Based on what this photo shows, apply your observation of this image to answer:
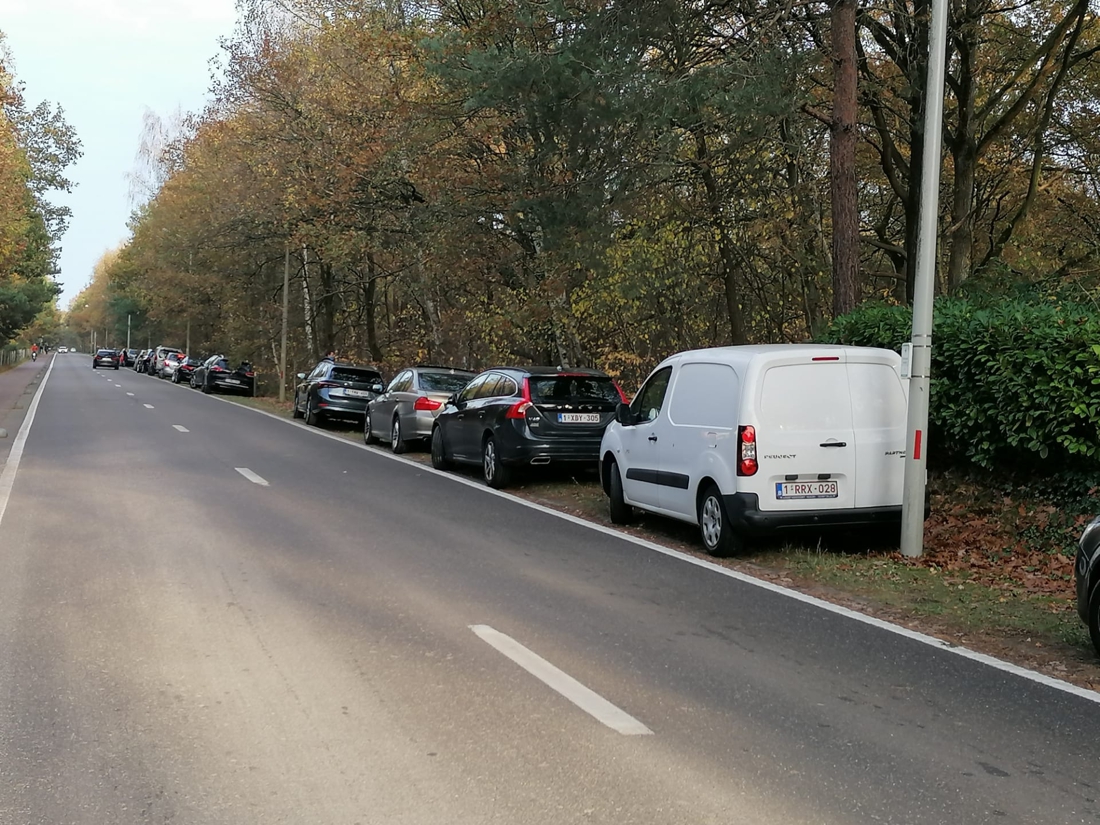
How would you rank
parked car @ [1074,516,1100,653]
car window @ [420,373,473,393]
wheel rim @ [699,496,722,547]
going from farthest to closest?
car window @ [420,373,473,393], wheel rim @ [699,496,722,547], parked car @ [1074,516,1100,653]

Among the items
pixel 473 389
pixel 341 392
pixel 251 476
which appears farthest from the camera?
pixel 341 392

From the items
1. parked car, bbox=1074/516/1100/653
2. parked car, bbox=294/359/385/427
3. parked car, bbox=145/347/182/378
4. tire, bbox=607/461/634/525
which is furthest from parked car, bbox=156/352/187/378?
parked car, bbox=1074/516/1100/653

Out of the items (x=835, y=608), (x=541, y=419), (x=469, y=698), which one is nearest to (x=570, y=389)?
(x=541, y=419)

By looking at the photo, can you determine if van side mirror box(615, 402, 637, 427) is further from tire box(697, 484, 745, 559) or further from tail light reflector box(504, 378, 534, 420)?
tail light reflector box(504, 378, 534, 420)

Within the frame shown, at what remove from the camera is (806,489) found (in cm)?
952

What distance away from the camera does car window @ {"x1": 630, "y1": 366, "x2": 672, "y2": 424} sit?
11172 millimetres

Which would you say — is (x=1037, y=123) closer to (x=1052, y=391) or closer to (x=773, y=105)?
(x=773, y=105)

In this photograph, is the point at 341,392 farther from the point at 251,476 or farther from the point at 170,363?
the point at 170,363

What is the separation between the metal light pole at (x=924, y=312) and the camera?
31.0ft

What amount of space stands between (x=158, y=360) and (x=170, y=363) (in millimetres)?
6765

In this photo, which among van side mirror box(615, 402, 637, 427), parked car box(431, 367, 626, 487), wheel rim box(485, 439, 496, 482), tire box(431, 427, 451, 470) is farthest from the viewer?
tire box(431, 427, 451, 470)

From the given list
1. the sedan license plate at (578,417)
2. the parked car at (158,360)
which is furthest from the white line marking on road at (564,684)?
the parked car at (158,360)

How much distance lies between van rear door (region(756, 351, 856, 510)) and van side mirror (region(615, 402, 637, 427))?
2372 millimetres

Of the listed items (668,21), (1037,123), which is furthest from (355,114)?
(1037,123)
